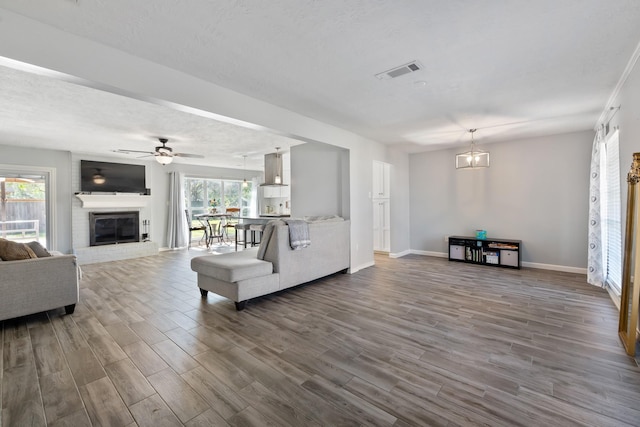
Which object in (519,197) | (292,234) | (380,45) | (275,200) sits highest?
(380,45)

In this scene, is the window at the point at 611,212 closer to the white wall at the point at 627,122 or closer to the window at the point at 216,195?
the white wall at the point at 627,122

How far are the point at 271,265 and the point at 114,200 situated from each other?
5.70 m

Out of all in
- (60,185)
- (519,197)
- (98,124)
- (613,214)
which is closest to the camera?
(613,214)

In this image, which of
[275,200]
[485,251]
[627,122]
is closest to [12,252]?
[627,122]

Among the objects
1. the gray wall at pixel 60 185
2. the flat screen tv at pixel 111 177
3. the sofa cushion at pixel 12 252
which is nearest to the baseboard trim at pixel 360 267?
the sofa cushion at pixel 12 252

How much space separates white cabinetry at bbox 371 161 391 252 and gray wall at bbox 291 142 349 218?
1.88 metres

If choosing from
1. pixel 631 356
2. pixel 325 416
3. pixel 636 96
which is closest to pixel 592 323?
pixel 631 356

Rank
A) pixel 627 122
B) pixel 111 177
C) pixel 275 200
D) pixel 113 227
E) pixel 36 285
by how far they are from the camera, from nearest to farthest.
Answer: pixel 627 122 → pixel 36 285 → pixel 111 177 → pixel 113 227 → pixel 275 200

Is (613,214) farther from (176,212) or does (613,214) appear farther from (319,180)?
(176,212)

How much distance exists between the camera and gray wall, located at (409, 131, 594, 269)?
512cm

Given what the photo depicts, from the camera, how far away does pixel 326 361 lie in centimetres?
229

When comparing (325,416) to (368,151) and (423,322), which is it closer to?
(423,322)

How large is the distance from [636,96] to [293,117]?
140 inches

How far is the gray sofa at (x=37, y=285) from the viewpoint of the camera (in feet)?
9.59
